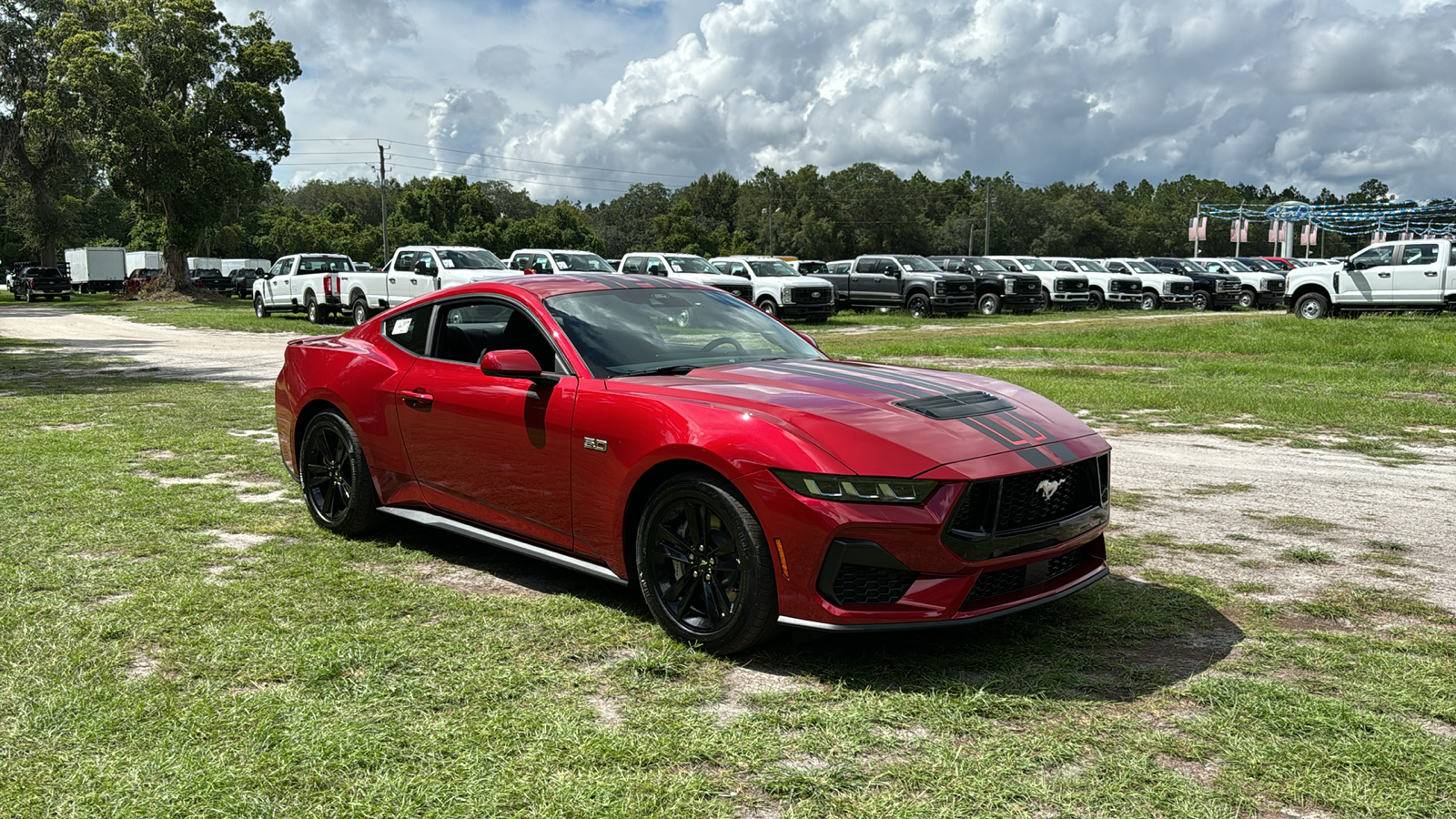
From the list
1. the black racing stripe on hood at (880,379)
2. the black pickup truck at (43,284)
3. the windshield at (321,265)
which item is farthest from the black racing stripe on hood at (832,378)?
the black pickup truck at (43,284)

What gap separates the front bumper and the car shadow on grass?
13 cm

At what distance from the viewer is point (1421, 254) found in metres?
25.1

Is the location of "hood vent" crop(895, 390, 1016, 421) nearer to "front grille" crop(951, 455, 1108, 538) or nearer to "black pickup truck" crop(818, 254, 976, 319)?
"front grille" crop(951, 455, 1108, 538)

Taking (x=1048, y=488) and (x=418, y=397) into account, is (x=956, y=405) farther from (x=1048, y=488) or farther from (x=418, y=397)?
(x=418, y=397)

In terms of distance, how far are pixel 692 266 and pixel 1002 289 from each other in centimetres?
1068

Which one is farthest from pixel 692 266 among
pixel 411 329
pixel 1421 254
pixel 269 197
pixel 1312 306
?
pixel 269 197

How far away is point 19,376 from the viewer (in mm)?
15414

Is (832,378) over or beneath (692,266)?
beneath

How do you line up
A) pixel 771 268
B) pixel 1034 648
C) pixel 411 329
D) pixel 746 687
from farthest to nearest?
pixel 771 268 < pixel 411 329 < pixel 1034 648 < pixel 746 687

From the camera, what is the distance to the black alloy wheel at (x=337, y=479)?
19.1ft

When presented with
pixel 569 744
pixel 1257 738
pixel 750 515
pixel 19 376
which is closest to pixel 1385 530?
pixel 1257 738

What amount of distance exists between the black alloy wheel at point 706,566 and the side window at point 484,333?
113cm

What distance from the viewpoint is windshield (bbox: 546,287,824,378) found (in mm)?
4883

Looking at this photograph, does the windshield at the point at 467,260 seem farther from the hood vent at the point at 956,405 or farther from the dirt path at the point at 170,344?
the hood vent at the point at 956,405
